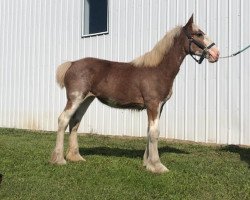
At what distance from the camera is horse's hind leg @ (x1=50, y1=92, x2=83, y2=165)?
27.4 ft

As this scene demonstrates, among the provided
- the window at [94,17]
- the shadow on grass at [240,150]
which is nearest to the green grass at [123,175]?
the shadow on grass at [240,150]

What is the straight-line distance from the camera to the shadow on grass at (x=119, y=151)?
9.74 meters

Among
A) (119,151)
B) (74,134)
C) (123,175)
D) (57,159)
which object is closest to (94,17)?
(119,151)

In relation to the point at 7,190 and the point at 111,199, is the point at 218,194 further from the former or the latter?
the point at 7,190

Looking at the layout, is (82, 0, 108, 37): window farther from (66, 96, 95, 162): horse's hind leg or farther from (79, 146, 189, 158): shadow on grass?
(66, 96, 95, 162): horse's hind leg

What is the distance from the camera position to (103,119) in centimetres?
1445

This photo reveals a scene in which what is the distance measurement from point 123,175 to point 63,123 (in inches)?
62.8

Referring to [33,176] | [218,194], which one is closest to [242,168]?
[218,194]

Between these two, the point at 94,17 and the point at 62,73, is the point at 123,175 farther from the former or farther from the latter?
the point at 94,17

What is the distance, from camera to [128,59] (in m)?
14.0

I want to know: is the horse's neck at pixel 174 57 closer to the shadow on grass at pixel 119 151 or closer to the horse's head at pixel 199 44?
the horse's head at pixel 199 44

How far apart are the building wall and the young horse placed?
3.70m

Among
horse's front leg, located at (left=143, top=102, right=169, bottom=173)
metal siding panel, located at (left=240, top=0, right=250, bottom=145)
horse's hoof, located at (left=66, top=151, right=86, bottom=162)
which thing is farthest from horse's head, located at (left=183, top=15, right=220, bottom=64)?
metal siding panel, located at (left=240, top=0, right=250, bottom=145)

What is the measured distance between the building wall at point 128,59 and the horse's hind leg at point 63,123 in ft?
15.2
